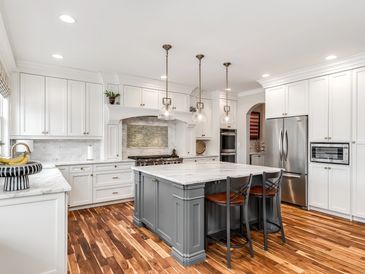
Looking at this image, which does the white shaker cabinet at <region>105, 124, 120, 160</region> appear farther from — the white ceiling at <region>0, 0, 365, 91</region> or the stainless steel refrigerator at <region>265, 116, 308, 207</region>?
the stainless steel refrigerator at <region>265, 116, 308, 207</region>

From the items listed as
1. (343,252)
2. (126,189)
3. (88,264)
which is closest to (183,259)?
(88,264)

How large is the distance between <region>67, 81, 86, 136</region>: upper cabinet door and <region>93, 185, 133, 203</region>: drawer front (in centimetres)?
123

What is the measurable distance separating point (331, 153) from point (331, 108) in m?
0.81

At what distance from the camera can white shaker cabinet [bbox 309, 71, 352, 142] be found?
388 cm

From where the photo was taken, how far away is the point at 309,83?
4.39 m

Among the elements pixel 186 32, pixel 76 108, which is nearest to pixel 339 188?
pixel 186 32

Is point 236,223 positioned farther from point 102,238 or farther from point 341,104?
point 341,104

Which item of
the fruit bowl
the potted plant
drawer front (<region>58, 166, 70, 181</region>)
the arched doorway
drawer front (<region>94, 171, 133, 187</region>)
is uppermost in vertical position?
the potted plant

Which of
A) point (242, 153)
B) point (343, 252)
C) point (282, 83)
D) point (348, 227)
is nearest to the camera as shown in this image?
point (343, 252)

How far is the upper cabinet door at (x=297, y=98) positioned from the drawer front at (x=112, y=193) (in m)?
3.76

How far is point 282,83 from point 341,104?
1.23 metres

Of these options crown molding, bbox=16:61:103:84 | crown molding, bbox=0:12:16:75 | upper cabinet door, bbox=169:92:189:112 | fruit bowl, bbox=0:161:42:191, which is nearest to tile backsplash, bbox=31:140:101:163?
crown molding, bbox=16:61:103:84

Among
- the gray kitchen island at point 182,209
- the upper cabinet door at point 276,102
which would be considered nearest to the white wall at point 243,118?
the upper cabinet door at point 276,102

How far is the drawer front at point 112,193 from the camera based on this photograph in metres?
4.52
